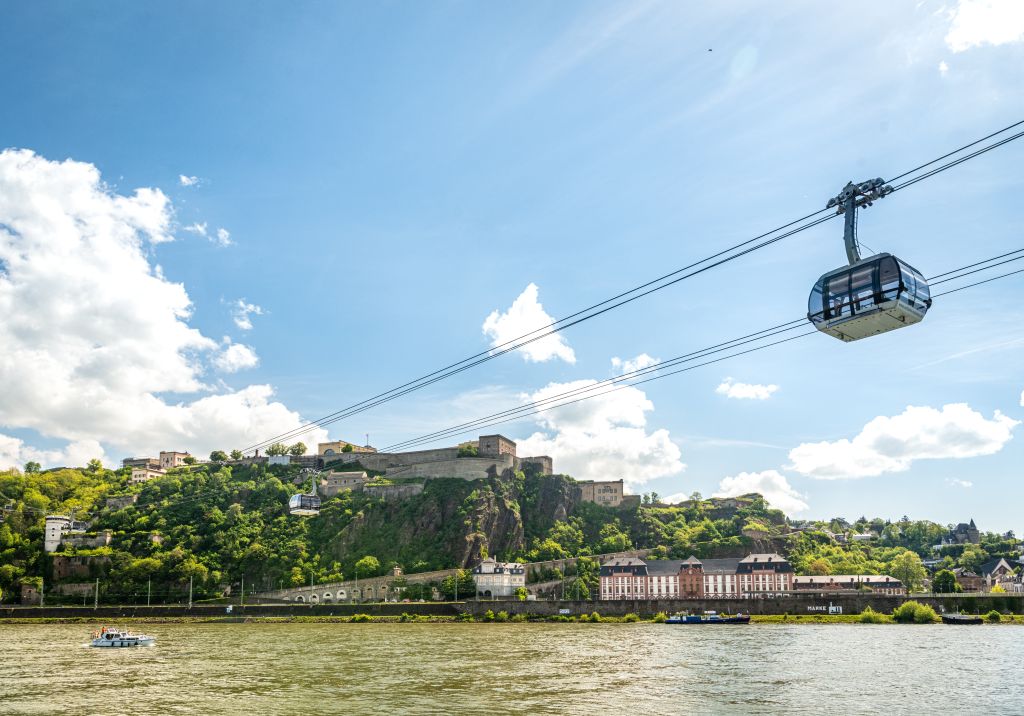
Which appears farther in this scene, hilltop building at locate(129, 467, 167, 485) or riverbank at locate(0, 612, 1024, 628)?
hilltop building at locate(129, 467, 167, 485)

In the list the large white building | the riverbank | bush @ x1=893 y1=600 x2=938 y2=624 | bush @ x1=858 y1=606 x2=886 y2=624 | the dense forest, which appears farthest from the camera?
the dense forest

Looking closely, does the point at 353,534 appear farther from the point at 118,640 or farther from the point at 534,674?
the point at 534,674

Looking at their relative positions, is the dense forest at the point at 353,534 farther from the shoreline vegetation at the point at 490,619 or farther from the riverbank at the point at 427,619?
the shoreline vegetation at the point at 490,619

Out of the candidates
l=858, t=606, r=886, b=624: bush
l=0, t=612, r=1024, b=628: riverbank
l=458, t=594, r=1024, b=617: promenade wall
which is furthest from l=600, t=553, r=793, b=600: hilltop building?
l=858, t=606, r=886, b=624: bush

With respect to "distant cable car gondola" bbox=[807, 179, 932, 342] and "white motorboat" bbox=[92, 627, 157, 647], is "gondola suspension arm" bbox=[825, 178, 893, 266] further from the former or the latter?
"white motorboat" bbox=[92, 627, 157, 647]

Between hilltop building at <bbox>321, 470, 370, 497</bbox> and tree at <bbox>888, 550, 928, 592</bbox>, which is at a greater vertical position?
hilltop building at <bbox>321, 470, 370, 497</bbox>

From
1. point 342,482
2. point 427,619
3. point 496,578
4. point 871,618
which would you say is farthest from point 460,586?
point 871,618

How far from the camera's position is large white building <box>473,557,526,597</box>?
8850cm

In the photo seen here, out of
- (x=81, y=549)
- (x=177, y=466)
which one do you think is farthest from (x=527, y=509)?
(x=177, y=466)

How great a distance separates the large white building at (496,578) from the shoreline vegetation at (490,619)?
39.0 ft

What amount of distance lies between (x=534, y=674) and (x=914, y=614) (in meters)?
42.4

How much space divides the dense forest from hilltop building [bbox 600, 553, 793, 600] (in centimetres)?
300

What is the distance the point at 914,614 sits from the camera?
6188cm

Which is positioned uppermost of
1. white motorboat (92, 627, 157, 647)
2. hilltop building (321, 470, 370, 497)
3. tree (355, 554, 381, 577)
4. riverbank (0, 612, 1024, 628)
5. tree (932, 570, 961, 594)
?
hilltop building (321, 470, 370, 497)
